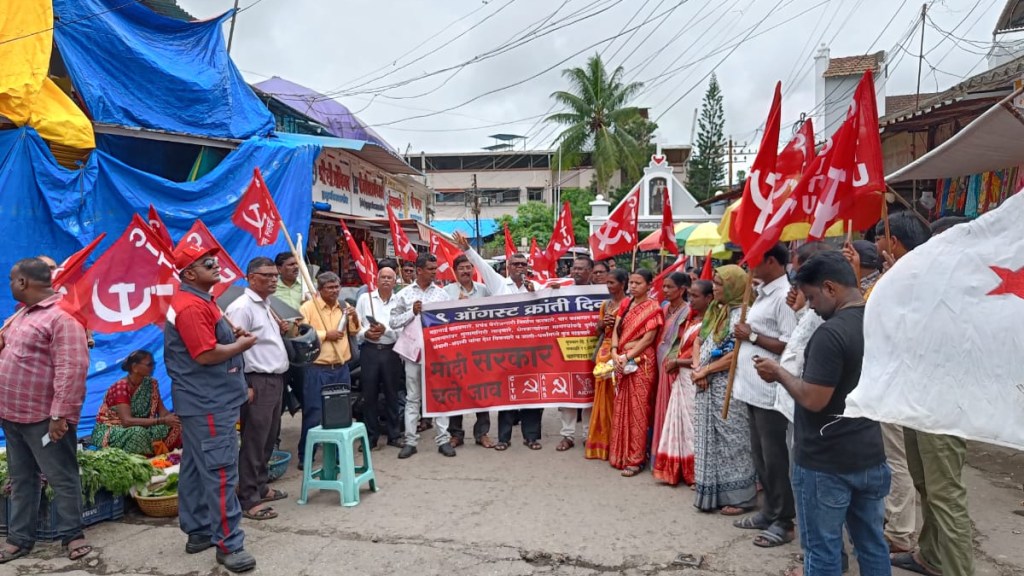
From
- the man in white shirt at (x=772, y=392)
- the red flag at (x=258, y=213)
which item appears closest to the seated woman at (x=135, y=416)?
the red flag at (x=258, y=213)

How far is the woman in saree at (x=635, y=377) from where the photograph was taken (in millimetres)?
5703

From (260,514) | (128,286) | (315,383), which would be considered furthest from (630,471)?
(128,286)

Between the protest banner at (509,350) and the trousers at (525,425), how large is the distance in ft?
0.60

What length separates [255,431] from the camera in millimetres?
4910

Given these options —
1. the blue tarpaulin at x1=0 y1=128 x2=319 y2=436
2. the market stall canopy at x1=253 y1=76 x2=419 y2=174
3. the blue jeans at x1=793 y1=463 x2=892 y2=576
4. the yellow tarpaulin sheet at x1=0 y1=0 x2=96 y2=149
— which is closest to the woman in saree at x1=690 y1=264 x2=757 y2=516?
the blue jeans at x1=793 y1=463 x2=892 y2=576

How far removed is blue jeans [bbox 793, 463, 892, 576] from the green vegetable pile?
4286mm

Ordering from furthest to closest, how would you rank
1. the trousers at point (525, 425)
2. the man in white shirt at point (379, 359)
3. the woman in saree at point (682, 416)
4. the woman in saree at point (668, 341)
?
the trousers at point (525, 425) → the man in white shirt at point (379, 359) → the woman in saree at point (668, 341) → the woman in saree at point (682, 416)

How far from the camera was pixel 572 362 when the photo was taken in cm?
652

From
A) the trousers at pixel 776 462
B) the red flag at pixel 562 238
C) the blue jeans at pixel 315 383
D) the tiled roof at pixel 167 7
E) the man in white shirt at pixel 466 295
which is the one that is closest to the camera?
the trousers at pixel 776 462

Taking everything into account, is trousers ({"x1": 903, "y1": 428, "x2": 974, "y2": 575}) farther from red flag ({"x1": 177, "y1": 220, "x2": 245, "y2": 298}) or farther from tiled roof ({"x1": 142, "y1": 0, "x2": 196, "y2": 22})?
tiled roof ({"x1": 142, "y1": 0, "x2": 196, "y2": 22})

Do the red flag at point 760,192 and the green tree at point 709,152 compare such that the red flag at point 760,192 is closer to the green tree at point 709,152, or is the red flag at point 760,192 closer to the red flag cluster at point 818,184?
the red flag cluster at point 818,184

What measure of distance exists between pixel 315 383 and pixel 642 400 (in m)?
2.88

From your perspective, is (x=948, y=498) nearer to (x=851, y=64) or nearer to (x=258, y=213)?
(x=258, y=213)

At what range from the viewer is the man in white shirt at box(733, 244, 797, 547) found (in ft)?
13.5
